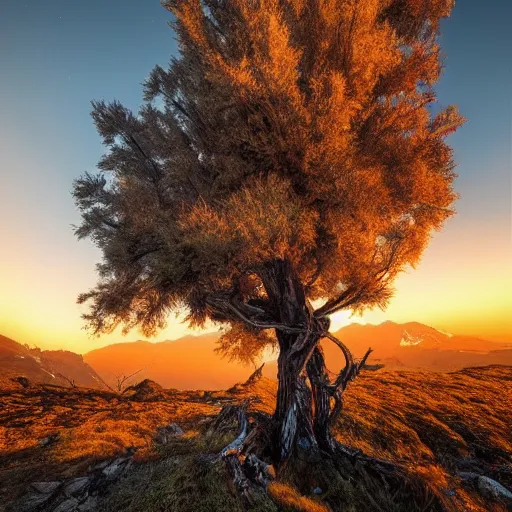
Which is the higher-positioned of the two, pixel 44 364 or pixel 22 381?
pixel 22 381

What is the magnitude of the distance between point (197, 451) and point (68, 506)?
106 inches

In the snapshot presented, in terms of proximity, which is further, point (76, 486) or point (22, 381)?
point (22, 381)

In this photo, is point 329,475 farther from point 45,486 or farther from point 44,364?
point 44,364

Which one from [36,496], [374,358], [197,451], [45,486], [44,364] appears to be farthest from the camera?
[44,364]

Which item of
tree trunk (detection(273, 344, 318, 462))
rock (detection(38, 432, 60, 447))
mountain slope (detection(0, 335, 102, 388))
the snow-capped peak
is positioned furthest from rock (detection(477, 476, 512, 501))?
the snow-capped peak

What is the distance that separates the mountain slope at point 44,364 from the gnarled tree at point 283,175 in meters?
69.4

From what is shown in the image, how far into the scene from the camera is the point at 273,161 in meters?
7.46

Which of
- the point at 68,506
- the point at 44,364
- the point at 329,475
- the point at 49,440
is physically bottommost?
the point at 44,364

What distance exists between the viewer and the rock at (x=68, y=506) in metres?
5.11

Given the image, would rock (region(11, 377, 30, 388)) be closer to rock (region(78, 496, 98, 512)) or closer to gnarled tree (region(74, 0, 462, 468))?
gnarled tree (region(74, 0, 462, 468))

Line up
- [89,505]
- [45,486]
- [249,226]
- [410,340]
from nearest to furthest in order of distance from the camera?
1. [89,505]
2. [45,486]
3. [249,226]
4. [410,340]

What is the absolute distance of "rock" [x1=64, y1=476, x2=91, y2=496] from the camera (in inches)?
219

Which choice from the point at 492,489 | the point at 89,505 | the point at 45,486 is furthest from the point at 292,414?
the point at 45,486

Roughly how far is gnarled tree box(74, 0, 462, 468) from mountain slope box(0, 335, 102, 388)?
69415 mm
